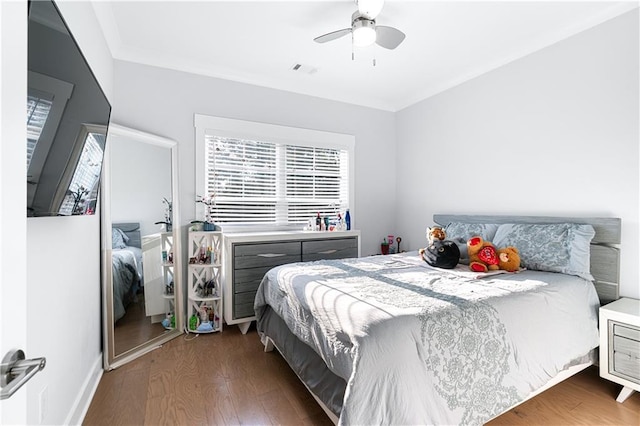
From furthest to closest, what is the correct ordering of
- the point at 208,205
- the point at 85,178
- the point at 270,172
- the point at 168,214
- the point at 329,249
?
the point at 270,172
the point at 329,249
the point at 208,205
the point at 168,214
the point at 85,178

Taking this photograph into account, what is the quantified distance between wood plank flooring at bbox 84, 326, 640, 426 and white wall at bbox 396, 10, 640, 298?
34.8 inches

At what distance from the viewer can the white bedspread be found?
1.27 m

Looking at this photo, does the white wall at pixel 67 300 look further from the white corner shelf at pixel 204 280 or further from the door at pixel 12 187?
the white corner shelf at pixel 204 280

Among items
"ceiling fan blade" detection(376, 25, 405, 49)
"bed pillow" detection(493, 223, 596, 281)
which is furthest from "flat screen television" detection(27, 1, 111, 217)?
"bed pillow" detection(493, 223, 596, 281)

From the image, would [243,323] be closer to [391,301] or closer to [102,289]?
[102,289]

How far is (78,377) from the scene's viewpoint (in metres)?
1.85

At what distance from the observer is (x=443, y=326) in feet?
4.74

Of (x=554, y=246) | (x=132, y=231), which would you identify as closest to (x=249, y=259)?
(x=132, y=231)

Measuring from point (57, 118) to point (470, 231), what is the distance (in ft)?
10.2

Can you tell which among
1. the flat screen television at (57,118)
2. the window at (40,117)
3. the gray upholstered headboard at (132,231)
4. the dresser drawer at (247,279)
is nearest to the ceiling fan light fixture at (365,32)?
the flat screen television at (57,118)

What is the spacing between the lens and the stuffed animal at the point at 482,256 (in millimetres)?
2398

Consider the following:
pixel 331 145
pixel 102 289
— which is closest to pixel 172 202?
pixel 102 289

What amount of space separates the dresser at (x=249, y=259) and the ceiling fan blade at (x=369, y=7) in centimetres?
202

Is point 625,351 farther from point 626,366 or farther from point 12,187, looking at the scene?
point 12,187
